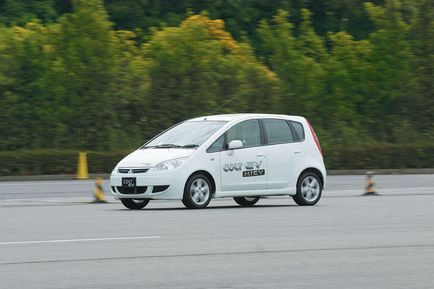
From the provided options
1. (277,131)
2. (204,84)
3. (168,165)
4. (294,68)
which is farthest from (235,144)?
(294,68)

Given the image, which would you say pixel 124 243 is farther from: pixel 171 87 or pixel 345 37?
pixel 345 37

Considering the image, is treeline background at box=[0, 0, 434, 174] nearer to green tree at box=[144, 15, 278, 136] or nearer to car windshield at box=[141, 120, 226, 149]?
green tree at box=[144, 15, 278, 136]

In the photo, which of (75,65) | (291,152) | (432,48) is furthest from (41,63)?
(291,152)

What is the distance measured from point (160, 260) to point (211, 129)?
7.82 metres

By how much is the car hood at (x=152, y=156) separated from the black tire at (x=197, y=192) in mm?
448

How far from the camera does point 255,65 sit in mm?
38750

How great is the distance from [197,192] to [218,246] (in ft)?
18.4

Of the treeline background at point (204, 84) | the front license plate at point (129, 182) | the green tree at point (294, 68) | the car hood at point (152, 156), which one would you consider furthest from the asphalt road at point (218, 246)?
the green tree at point (294, 68)

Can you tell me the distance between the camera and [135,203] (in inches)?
712

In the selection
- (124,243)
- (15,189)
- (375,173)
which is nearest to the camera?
(124,243)

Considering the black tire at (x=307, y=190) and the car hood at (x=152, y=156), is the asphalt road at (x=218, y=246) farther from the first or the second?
the car hood at (x=152, y=156)

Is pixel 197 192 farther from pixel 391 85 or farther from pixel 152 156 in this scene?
pixel 391 85

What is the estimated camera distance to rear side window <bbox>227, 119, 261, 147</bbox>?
1838 centimetres

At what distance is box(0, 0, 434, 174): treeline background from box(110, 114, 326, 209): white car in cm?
1495
